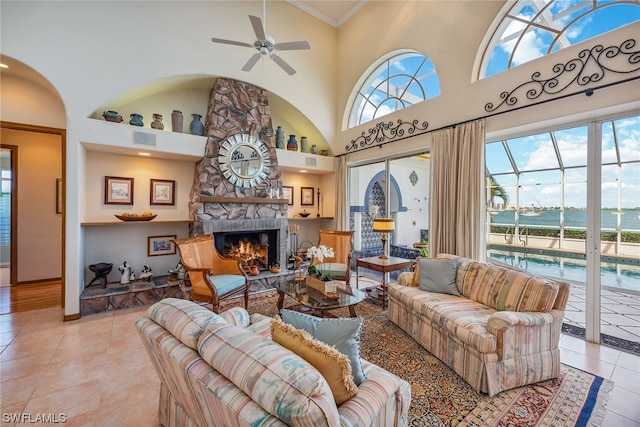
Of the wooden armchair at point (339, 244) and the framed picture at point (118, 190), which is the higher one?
the framed picture at point (118, 190)

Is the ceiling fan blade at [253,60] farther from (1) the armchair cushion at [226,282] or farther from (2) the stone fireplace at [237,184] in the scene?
(1) the armchair cushion at [226,282]

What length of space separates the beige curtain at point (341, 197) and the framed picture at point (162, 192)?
3283 millimetres

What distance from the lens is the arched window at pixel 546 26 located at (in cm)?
261

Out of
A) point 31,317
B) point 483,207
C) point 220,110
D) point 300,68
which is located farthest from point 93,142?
point 483,207

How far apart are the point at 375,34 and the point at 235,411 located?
19.8ft

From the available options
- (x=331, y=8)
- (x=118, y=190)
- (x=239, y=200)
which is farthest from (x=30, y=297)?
(x=331, y=8)

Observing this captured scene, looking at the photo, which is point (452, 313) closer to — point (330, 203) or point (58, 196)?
point (330, 203)

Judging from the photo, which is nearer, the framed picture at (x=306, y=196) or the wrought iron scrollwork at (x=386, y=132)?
the wrought iron scrollwork at (x=386, y=132)

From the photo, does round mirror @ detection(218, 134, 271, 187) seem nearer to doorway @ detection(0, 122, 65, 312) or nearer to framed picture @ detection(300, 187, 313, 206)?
framed picture @ detection(300, 187, 313, 206)

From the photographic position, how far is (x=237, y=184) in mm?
4652

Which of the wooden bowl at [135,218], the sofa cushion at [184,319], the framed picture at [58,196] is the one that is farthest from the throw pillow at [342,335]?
the framed picture at [58,196]

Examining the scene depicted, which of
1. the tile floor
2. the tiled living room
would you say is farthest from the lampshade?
the tile floor

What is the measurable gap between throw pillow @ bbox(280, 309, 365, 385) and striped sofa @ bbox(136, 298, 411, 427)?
3.4 inches

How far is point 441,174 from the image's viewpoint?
12.7 feet
